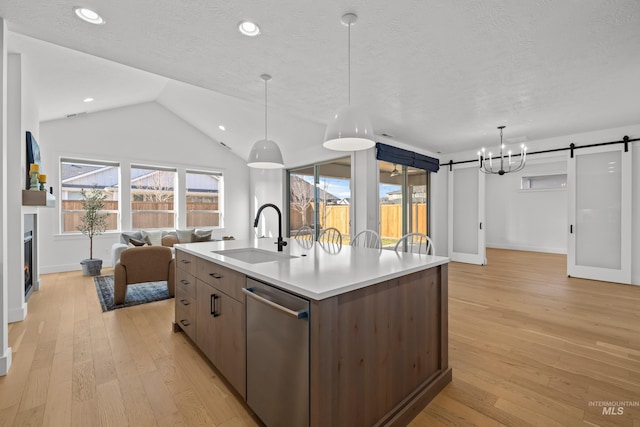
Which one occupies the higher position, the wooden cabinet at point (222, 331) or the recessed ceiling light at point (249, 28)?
the recessed ceiling light at point (249, 28)

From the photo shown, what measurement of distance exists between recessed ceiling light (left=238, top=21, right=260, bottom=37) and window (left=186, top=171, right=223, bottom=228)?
5608 mm

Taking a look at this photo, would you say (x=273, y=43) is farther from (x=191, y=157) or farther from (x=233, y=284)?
(x=191, y=157)

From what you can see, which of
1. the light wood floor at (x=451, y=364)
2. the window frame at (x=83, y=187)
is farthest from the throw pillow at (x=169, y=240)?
the light wood floor at (x=451, y=364)

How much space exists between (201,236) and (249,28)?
4874 mm

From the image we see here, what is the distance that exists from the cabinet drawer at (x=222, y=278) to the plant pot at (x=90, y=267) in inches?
164

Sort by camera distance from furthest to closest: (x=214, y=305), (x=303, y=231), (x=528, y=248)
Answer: (x=528, y=248)
(x=303, y=231)
(x=214, y=305)

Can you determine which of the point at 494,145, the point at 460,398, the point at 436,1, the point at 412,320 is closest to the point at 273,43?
the point at 436,1

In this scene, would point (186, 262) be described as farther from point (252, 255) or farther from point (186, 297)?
point (252, 255)

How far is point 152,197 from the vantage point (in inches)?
260

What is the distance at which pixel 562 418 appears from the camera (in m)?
1.61

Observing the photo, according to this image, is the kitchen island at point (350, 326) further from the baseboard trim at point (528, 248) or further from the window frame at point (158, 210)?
the baseboard trim at point (528, 248)

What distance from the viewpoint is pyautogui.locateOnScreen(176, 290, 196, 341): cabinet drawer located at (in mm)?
2365

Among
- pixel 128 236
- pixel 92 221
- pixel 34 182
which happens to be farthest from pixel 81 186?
pixel 34 182

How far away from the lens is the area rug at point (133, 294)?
359 centimetres
